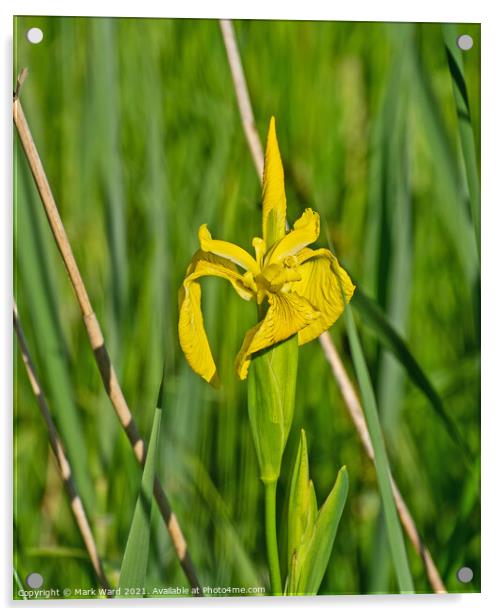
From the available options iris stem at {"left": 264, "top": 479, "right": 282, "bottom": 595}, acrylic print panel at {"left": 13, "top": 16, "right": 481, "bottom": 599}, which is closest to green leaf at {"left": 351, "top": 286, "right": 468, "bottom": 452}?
acrylic print panel at {"left": 13, "top": 16, "right": 481, "bottom": 599}

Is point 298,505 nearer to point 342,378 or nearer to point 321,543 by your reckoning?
point 321,543

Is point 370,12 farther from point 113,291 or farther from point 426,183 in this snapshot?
point 113,291

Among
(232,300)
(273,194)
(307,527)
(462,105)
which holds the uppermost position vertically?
(462,105)

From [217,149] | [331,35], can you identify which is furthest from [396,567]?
[331,35]

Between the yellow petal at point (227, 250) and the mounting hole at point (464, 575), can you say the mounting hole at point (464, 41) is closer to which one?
the yellow petal at point (227, 250)

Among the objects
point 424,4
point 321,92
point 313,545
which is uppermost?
point 424,4

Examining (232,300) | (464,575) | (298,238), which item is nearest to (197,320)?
(232,300)

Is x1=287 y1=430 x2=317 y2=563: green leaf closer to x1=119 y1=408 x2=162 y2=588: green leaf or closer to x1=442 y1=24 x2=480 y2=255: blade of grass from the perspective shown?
x1=119 y1=408 x2=162 y2=588: green leaf
